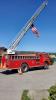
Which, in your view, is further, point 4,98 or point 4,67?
point 4,67

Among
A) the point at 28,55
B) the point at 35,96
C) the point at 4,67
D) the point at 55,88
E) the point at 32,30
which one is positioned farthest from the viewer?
the point at 32,30

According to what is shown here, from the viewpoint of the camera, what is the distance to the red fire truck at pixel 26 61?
23.2 metres

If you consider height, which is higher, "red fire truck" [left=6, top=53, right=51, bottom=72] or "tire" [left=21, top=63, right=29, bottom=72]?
"red fire truck" [left=6, top=53, right=51, bottom=72]

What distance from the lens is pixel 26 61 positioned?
2497 cm

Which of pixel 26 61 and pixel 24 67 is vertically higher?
pixel 26 61

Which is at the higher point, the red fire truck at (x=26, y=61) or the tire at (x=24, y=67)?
the red fire truck at (x=26, y=61)

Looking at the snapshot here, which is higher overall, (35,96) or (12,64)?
(12,64)

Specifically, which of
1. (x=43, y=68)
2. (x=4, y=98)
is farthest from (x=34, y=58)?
(x=4, y=98)

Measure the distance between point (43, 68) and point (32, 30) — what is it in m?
9.92

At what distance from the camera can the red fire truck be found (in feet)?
76.3

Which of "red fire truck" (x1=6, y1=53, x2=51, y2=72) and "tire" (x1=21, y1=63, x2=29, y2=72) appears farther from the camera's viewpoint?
"tire" (x1=21, y1=63, x2=29, y2=72)

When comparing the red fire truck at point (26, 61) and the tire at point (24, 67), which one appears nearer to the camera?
the red fire truck at point (26, 61)

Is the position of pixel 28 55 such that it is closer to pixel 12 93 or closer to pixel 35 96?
pixel 12 93

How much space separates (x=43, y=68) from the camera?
28766 mm
